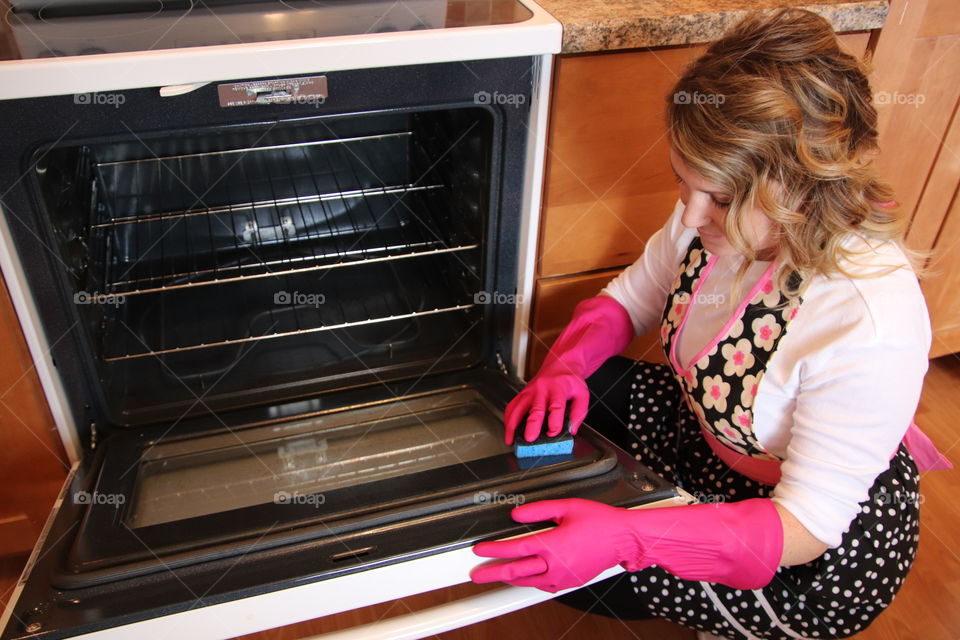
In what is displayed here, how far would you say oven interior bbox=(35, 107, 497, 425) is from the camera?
1.17 metres

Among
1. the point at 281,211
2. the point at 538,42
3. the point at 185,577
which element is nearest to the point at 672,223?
the point at 538,42

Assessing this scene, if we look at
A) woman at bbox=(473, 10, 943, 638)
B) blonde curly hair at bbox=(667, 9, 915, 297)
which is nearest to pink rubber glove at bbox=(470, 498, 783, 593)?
woman at bbox=(473, 10, 943, 638)

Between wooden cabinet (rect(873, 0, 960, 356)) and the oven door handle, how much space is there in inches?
31.6

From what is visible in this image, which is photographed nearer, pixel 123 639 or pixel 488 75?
pixel 123 639

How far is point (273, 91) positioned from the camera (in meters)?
0.90

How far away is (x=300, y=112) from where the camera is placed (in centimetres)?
93

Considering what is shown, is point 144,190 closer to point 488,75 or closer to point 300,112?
point 300,112

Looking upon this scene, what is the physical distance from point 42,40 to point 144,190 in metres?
0.45

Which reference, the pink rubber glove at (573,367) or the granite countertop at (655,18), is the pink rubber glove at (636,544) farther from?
the granite countertop at (655,18)

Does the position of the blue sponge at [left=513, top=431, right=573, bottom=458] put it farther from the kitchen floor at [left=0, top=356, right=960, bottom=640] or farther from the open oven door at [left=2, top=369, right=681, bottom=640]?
the kitchen floor at [left=0, top=356, right=960, bottom=640]

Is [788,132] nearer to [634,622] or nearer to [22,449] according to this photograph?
[634,622]

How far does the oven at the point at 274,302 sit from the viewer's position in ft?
2.72

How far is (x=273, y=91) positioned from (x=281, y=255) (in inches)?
20.1

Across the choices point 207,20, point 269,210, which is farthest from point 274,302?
point 207,20
